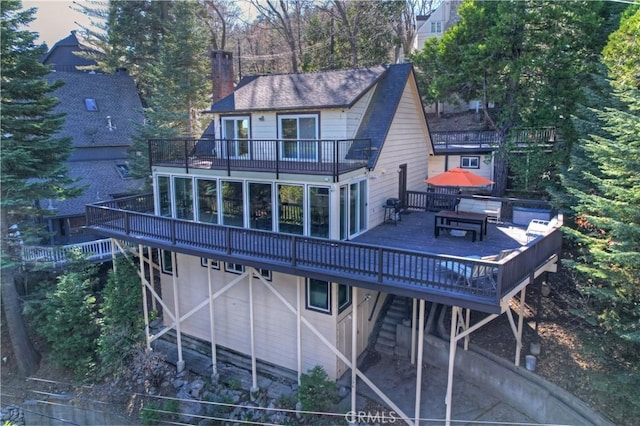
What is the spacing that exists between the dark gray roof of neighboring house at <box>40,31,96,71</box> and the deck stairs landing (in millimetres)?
30870

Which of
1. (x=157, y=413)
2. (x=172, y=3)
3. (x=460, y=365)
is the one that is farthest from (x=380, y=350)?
(x=172, y=3)

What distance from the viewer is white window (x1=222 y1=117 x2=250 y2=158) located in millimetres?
13508

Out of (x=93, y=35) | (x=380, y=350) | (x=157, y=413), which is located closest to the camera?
(x=157, y=413)

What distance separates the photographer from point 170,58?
22.4 meters

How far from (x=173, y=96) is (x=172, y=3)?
25.4 feet

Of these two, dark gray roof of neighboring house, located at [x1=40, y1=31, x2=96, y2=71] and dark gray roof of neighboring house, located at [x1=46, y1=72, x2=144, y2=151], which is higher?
dark gray roof of neighboring house, located at [x1=40, y1=31, x2=96, y2=71]

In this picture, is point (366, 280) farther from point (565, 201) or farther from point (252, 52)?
point (252, 52)

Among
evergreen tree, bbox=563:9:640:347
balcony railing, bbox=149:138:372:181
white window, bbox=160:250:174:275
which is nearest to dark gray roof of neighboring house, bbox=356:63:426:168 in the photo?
balcony railing, bbox=149:138:372:181

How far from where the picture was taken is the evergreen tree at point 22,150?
13.5 meters

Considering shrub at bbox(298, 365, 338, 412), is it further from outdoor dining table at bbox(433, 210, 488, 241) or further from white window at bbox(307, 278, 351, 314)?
outdoor dining table at bbox(433, 210, 488, 241)

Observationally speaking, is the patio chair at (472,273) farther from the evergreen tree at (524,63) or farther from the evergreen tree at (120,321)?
the evergreen tree at (120,321)

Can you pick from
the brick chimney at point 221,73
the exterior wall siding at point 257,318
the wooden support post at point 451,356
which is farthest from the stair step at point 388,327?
the brick chimney at point 221,73

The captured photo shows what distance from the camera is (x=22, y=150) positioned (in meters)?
13.8

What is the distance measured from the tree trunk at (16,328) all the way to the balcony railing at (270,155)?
273 inches
